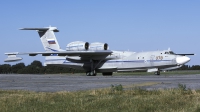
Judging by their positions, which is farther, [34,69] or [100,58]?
[34,69]

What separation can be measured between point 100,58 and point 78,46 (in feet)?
9.93

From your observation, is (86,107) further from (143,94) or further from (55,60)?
(55,60)

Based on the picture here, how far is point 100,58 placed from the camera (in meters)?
44.5

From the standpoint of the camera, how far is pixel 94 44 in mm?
43688

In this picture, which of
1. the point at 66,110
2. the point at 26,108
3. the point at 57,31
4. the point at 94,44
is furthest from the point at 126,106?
the point at 57,31

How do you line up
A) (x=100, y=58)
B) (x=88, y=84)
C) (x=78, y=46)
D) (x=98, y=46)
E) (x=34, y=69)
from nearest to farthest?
(x=88, y=84) → (x=78, y=46) → (x=98, y=46) → (x=100, y=58) → (x=34, y=69)

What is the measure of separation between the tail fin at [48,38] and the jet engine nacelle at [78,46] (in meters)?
4.76

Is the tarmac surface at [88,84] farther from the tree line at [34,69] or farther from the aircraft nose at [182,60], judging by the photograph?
the tree line at [34,69]

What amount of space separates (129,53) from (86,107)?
34.5m

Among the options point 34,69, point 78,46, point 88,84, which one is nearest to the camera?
point 88,84

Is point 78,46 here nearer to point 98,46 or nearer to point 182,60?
point 98,46

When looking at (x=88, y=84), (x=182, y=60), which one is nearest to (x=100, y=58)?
(x=182, y=60)

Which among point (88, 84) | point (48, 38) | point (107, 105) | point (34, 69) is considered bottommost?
point (107, 105)

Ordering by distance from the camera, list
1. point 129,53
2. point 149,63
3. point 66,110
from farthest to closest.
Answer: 1. point 129,53
2. point 149,63
3. point 66,110
